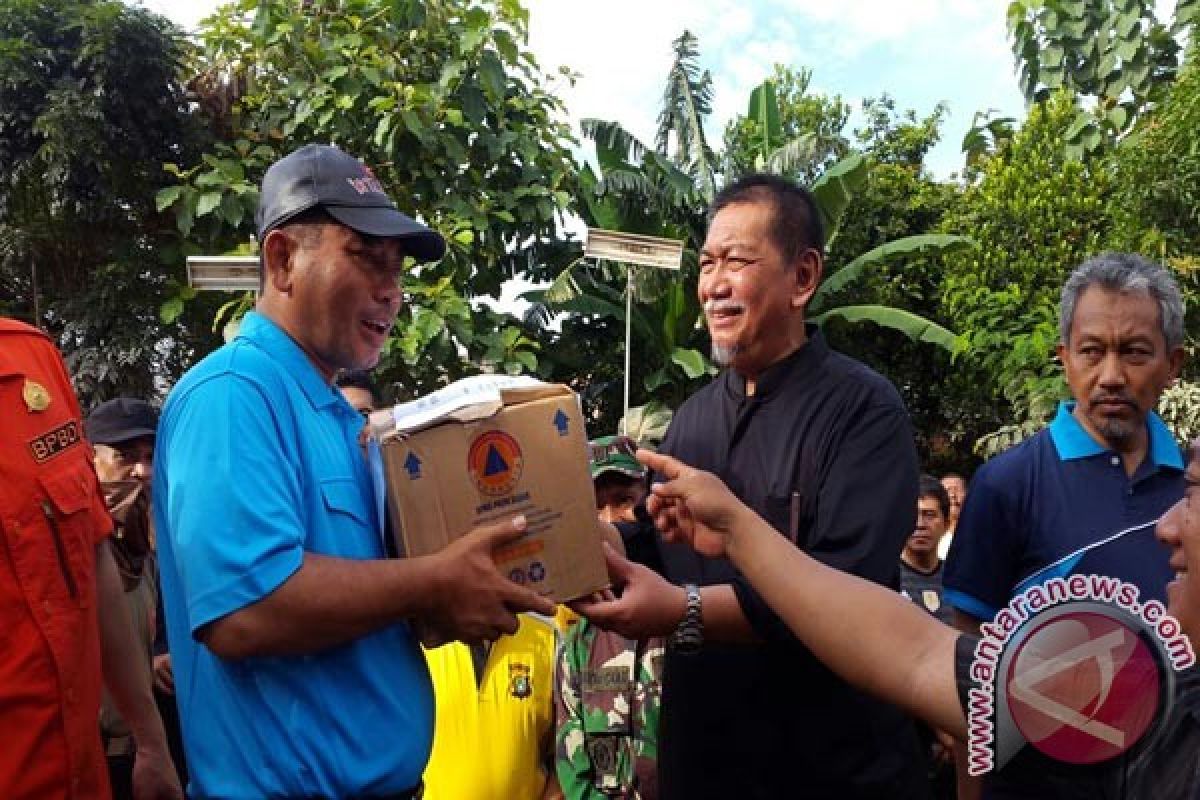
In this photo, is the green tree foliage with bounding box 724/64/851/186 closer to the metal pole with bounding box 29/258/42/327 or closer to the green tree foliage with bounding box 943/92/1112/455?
the green tree foliage with bounding box 943/92/1112/455

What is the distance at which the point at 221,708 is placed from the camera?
169 centimetres

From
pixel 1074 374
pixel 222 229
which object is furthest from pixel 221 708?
pixel 222 229

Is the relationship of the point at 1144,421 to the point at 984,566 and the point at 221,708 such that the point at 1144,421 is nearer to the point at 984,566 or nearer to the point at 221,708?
the point at 984,566

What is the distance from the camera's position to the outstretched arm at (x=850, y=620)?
147 cm

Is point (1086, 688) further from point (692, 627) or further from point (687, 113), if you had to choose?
point (687, 113)

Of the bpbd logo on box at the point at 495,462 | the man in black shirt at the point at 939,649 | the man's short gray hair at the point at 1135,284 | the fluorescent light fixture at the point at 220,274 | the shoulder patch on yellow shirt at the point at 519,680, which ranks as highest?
the fluorescent light fixture at the point at 220,274

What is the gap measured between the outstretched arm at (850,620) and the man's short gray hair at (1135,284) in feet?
4.37

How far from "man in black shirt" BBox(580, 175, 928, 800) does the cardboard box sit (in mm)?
224

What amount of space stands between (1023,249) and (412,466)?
1309 cm

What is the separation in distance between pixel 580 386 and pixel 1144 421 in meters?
9.69

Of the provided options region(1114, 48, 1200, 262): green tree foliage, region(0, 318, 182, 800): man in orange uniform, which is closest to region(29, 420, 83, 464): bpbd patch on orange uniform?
region(0, 318, 182, 800): man in orange uniform

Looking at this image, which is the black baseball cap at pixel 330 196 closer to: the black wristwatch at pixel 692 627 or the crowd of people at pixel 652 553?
the crowd of people at pixel 652 553

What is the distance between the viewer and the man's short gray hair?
2477 millimetres

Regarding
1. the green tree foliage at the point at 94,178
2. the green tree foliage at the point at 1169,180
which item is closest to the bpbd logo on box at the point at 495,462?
the green tree foliage at the point at 94,178
